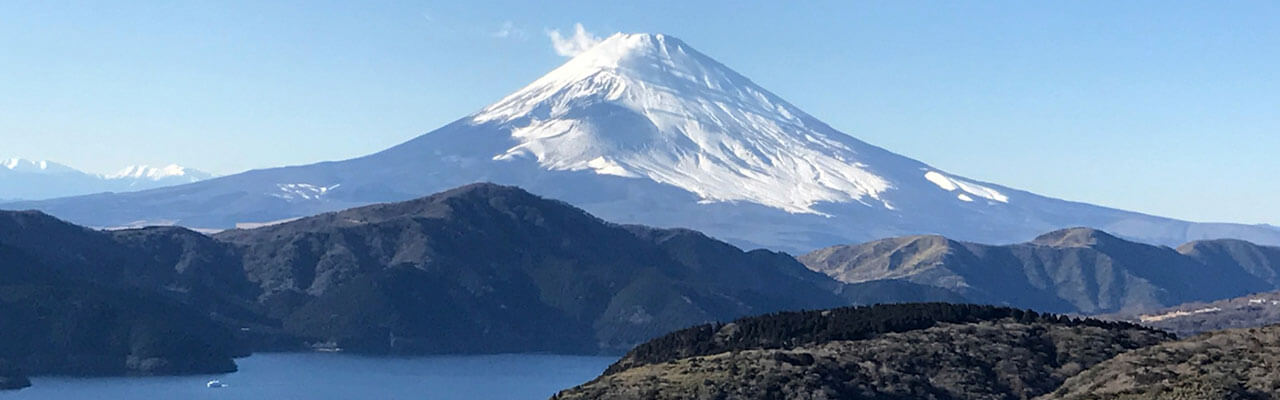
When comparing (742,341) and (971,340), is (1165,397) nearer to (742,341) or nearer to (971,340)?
(971,340)

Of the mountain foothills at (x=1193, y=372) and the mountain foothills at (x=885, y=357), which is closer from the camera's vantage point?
the mountain foothills at (x=1193, y=372)

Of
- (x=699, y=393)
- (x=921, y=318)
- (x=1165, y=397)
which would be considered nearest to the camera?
(x=1165, y=397)

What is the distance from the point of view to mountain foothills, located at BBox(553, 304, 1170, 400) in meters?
141

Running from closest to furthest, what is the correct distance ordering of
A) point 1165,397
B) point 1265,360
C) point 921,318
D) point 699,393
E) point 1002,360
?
point 1165,397 < point 1265,360 < point 699,393 < point 1002,360 < point 921,318

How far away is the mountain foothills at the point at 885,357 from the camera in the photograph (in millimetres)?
140625

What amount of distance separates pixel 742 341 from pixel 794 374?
71.5ft

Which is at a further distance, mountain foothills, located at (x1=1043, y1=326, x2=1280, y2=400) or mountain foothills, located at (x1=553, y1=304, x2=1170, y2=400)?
mountain foothills, located at (x1=553, y1=304, x2=1170, y2=400)

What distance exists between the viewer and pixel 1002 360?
147250mm

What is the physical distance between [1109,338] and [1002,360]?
11732 mm

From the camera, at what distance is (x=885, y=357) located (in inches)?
5802

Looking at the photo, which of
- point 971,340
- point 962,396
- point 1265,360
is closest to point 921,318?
point 971,340

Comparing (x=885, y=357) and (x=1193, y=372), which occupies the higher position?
(x=885, y=357)

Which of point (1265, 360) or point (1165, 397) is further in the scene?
point (1265, 360)

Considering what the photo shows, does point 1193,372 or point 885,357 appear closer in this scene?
point 1193,372
